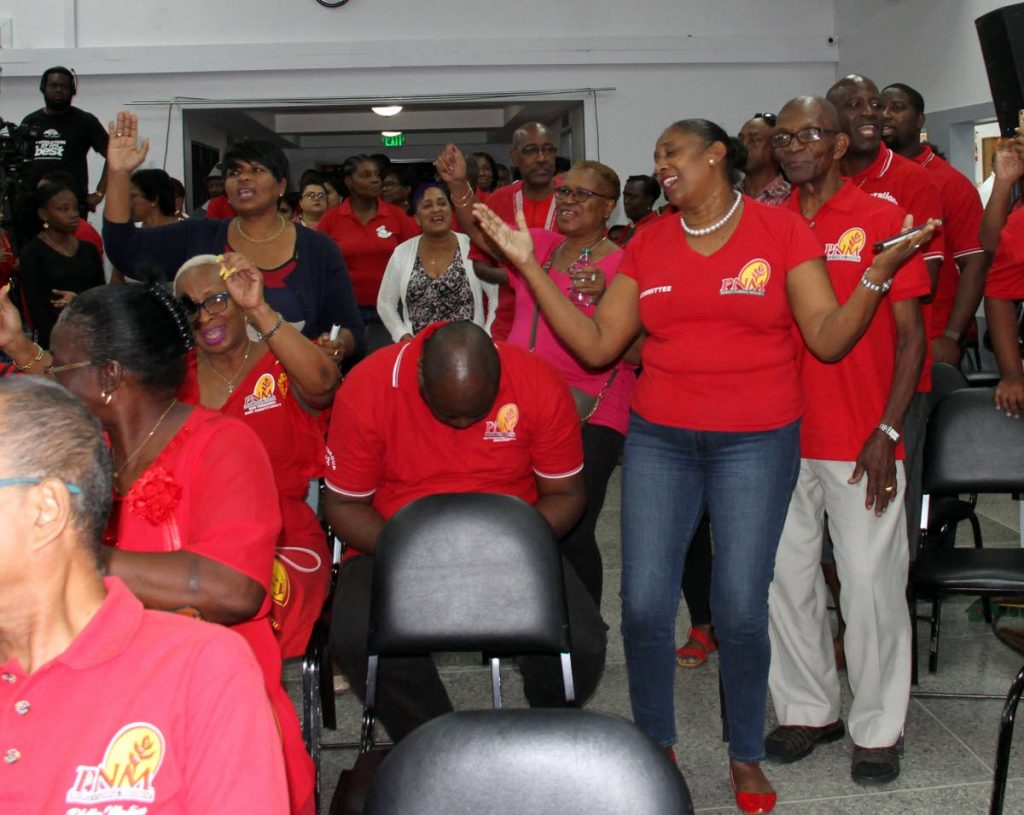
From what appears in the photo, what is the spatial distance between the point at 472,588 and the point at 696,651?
1.67 m

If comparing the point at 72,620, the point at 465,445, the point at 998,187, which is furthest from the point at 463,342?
the point at 998,187

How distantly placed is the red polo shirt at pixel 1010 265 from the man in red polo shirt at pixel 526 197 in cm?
174

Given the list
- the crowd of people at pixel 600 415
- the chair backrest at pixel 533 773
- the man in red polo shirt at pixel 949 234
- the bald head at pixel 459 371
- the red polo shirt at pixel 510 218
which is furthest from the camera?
the red polo shirt at pixel 510 218

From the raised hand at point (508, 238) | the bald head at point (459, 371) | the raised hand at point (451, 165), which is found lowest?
the bald head at point (459, 371)

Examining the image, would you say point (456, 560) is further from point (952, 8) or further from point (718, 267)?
point (952, 8)

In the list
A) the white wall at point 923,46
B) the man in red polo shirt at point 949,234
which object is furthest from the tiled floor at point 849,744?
the white wall at point 923,46

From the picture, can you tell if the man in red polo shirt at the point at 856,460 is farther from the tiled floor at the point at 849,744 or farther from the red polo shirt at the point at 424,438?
the red polo shirt at the point at 424,438

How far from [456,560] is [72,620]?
4.07 ft

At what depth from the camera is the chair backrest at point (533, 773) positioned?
1.55 meters

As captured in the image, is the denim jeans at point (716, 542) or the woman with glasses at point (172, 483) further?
the denim jeans at point (716, 542)

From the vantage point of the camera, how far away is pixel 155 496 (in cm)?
204

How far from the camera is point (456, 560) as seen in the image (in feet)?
8.25

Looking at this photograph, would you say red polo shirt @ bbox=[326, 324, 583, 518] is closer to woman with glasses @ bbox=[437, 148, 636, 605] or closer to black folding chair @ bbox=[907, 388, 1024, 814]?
woman with glasses @ bbox=[437, 148, 636, 605]

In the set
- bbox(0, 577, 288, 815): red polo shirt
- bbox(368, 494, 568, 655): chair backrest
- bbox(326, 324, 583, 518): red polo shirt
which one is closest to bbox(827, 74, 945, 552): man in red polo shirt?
bbox(326, 324, 583, 518): red polo shirt
